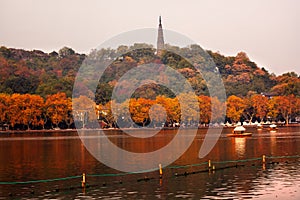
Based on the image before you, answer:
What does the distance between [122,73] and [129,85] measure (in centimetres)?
2093

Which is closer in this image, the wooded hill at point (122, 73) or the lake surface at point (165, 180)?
the lake surface at point (165, 180)

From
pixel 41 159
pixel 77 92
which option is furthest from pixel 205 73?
pixel 41 159

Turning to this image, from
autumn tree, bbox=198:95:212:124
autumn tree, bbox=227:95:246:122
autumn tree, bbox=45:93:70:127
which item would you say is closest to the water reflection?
autumn tree, bbox=45:93:70:127

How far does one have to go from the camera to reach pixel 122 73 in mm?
162125

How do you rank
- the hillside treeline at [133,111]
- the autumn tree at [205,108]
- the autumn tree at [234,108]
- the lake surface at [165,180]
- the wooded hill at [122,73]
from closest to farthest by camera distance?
the lake surface at [165,180]
the hillside treeline at [133,111]
the autumn tree at [205,108]
the wooded hill at [122,73]
the autumn tree at [234,108]

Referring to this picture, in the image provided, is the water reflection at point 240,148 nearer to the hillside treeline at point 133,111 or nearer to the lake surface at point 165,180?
the lake surface at point 165,180

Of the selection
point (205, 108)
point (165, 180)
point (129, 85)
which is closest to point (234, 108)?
point (205, 108)

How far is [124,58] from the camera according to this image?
605 ft

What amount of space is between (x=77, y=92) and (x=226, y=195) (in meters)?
108

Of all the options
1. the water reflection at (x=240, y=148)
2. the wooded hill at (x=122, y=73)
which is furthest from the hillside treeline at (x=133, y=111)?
the water reflection at (x=240, y=148)

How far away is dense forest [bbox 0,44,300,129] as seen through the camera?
115m

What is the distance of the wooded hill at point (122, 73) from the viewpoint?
132625 millimetres

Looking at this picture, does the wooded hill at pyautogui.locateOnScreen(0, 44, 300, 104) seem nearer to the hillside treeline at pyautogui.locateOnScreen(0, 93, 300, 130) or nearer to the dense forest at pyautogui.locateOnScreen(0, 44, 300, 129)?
the dense forest at pyautogui.locateOnScreen(0, 44, 300, 129)

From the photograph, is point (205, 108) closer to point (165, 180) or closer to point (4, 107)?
point (4, 107)
